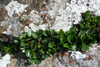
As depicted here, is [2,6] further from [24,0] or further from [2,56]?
[2,56]

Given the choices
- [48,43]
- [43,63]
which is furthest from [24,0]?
[43,63]

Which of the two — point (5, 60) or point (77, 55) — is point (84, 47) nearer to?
point (77, 55)

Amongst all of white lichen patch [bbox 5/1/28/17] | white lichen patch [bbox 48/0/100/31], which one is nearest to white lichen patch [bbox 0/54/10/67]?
white lichen patch [bbox 5/1/28/17]

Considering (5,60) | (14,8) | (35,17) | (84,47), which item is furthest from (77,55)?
(14,8)

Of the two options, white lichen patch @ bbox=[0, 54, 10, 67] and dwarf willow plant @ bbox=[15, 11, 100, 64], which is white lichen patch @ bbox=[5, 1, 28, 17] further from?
white lichen patch @ bbox=[0, 54, 10, 67]

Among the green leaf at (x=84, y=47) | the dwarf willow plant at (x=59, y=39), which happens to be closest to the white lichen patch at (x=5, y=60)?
the dwarf willow plant at (x=59, y=39)

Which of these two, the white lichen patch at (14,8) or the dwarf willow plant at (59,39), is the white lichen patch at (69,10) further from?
the white lichen patch at (14,8)
